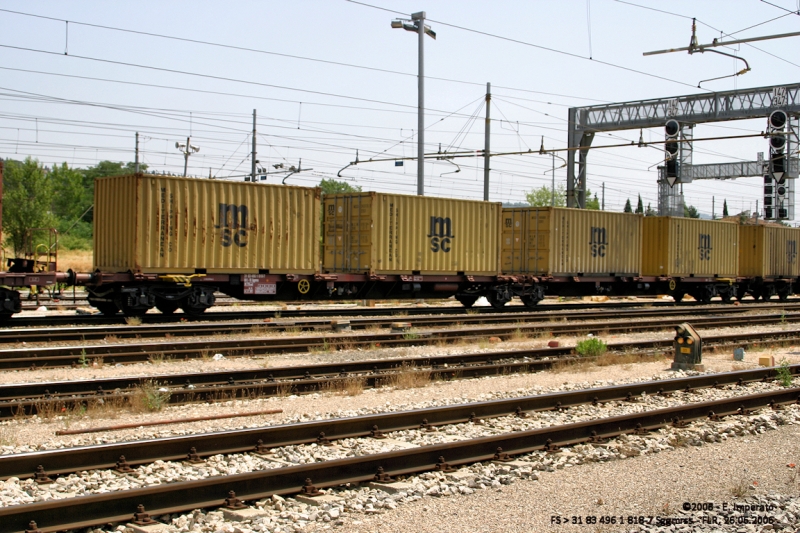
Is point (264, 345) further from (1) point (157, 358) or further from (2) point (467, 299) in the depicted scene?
(2) point (467, 299)

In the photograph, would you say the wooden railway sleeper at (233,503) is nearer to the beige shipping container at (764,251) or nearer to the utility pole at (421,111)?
the utility pole at (421,111)

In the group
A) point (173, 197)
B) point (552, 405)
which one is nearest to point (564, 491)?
point (552, 405)

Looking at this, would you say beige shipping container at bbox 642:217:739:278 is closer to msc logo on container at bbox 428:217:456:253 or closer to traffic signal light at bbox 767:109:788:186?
traffic signal light at bbox 767:109:788:186

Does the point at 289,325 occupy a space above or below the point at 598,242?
below

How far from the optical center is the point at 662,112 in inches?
1356

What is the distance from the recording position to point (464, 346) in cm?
1523

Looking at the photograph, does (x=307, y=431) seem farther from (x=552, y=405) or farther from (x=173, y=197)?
(x=173, y=197)

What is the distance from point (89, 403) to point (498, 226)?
17688mm

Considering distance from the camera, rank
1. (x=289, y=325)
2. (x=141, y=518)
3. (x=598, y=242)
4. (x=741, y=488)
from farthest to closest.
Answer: (x=598, y=242), (x=289, y=325), (x=741, y=488), (x=141, y=518)

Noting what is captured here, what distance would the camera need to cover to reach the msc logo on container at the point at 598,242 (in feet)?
88.5

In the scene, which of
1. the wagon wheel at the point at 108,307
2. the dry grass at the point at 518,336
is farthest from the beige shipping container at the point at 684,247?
the wagon wheel at the point at 108,307

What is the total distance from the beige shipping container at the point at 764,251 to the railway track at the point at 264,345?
54.9 ft

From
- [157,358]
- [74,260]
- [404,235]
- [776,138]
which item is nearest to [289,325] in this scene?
[157,358]

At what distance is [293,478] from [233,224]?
1421cm
